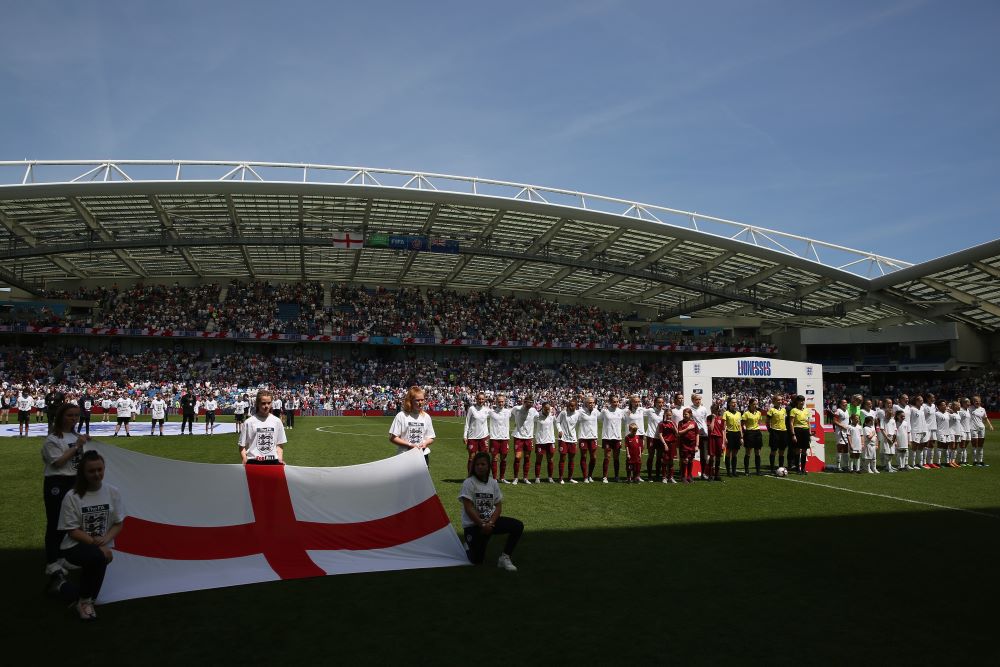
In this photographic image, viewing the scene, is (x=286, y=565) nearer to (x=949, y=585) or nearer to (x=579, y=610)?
(x=579, y=610)

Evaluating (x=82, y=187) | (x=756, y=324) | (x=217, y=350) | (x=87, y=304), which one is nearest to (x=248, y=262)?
(x=217, y=350)

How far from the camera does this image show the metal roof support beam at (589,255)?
3964 cm

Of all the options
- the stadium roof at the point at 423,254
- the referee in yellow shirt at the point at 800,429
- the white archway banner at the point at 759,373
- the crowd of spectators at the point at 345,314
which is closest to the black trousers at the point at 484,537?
the referee in yellow shirt at the point at 800,429

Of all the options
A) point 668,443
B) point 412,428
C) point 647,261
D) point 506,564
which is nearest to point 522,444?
point 668,443

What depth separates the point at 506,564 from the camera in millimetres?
6598

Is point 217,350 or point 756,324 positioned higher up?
point 756,324

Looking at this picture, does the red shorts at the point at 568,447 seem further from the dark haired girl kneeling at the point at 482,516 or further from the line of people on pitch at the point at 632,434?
the dark haired girl kneeling at the point at 482,516

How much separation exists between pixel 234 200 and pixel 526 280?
2329cm

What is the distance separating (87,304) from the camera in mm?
47938

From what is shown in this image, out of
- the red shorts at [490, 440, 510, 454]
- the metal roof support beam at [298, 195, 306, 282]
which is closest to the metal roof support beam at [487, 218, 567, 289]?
the metal roof support beam at [298, 195, 306, 282]

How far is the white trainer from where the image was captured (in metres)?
6.56

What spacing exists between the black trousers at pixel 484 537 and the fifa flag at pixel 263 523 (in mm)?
148

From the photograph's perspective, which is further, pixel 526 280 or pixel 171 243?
pixel 526 280

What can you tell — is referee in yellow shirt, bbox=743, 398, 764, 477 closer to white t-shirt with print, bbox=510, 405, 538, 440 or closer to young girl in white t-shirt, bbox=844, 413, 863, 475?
young girl in white t-shirt, bbox=844, 413, 863, 475
